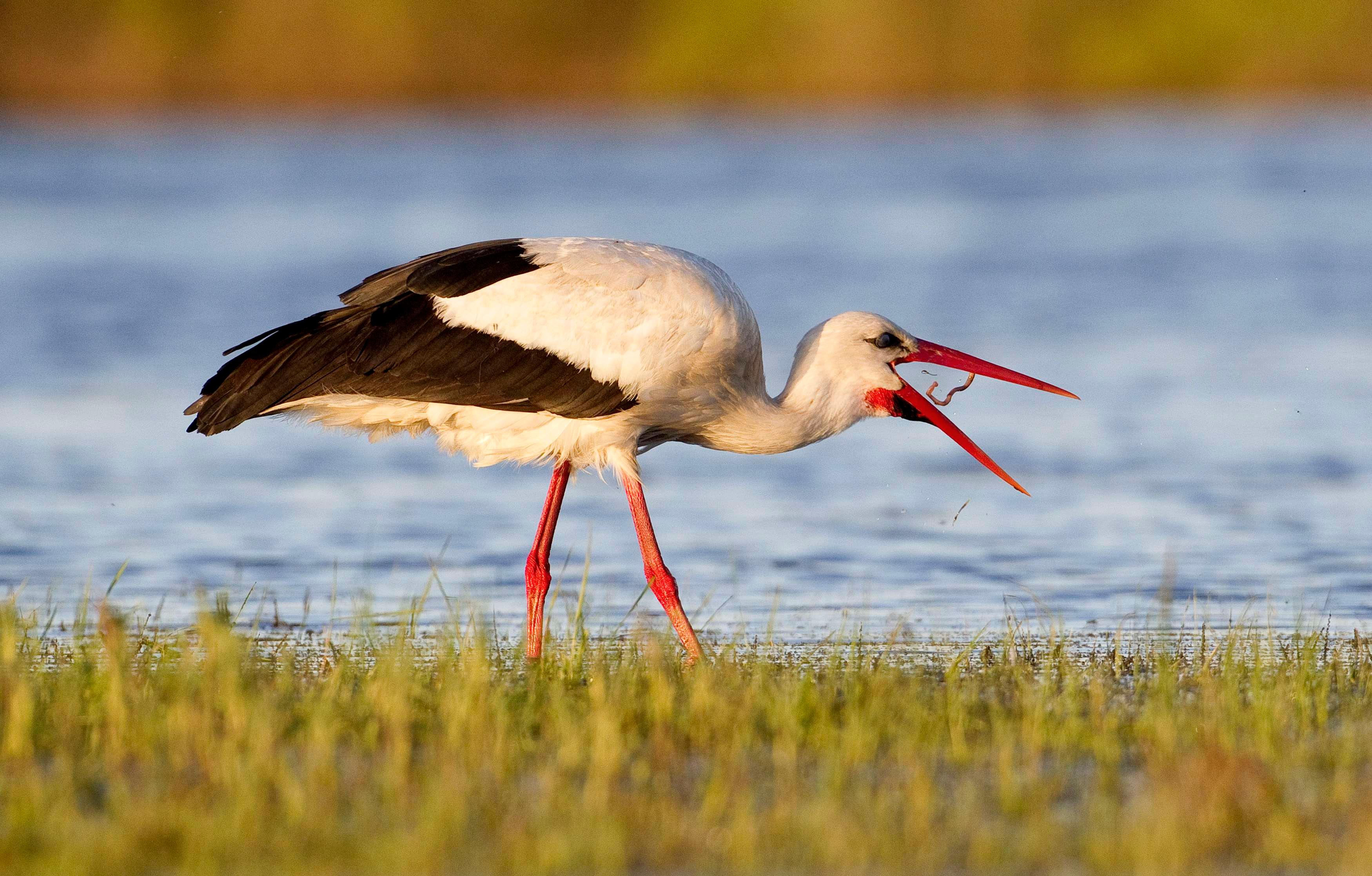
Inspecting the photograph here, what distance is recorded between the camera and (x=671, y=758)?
201 inches

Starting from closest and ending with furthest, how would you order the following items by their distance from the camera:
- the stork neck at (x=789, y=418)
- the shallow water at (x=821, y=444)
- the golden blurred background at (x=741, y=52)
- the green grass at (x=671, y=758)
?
the green grass at (x=671, y=758) → the stork neck at (x=789, y=418) → the shallow water at (x=821, y=444) → the golden blurred background at (x=741, y=52)

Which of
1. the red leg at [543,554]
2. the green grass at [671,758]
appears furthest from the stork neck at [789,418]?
the green grass at [671,758]

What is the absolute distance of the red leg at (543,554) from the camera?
7.19m

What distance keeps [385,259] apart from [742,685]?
16420 mm

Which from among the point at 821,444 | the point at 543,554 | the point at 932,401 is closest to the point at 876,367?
the point at 932,401

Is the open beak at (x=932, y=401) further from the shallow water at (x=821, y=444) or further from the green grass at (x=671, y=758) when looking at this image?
the green grass at (x=671, y=758)

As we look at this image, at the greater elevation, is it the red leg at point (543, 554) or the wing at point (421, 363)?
the wing at point (421, 363)

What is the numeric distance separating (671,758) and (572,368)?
2.18m

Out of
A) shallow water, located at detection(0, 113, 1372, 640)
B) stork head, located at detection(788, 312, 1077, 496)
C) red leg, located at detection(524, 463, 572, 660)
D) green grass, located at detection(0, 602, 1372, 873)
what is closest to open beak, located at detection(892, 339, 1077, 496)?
stork head, located at detection(788, 312, 1077, 496)

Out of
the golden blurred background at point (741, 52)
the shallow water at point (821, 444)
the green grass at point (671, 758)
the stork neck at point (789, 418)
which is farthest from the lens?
the golden blurred background at point (741, 52)

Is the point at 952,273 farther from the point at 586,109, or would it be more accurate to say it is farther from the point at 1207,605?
the point at 586,109

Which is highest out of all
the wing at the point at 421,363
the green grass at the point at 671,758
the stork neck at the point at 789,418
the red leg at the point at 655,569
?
the wing at the point at 421,363

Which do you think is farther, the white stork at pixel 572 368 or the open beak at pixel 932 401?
the open beak at pixel 932 401

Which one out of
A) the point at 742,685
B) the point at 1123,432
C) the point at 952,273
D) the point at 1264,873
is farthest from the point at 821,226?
the point at 1264,873
